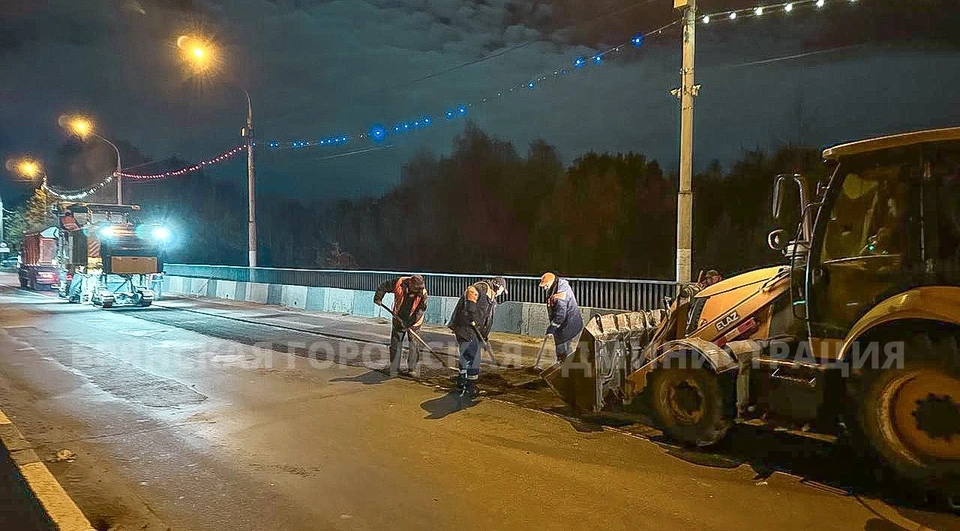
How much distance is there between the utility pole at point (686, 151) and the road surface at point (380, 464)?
3.89 meters

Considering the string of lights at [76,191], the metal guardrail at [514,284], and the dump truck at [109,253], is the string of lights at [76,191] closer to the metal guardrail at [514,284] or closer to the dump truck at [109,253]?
the metal guardrail at [514,284]

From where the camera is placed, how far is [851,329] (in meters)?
5.07

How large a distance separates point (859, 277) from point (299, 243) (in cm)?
6104

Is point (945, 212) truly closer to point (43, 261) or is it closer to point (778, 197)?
point (778, 197)

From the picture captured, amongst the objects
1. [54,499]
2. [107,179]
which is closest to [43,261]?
[107,179]

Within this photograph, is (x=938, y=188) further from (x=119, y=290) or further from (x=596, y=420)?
(x=119, y=290)

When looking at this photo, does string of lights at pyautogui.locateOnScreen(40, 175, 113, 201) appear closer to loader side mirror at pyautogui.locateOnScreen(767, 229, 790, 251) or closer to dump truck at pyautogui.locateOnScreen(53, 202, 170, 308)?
dump truck at pyautogui.locateOnScreen(53, 202, 170, 308)

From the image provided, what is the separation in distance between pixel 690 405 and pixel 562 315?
2671 millimetres

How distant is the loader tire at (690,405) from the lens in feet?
19.0

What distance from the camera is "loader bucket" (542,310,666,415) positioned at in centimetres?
684

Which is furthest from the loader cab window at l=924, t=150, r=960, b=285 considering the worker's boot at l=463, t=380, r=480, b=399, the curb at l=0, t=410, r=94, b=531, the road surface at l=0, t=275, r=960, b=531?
the curb at l=0, t=410, r=94, b=531

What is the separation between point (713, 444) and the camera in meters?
5.92

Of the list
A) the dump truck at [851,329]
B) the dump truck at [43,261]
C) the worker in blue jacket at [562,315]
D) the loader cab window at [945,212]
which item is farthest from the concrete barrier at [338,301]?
the loader cab window at [945,212]

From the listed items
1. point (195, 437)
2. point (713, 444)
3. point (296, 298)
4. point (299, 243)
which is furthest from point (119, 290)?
point (299, 243)
